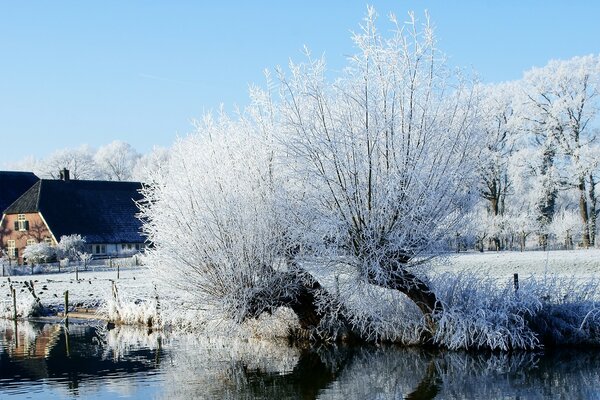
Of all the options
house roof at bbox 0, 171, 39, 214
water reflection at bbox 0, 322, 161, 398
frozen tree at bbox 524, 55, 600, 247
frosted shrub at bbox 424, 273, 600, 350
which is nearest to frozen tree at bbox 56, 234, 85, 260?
house roof at bbox 0, 171, 39, 214

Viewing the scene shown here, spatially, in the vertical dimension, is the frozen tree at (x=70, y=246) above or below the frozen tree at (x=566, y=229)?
above

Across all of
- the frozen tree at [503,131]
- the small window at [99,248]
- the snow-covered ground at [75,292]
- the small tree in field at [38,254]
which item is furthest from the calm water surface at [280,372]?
the small window at [99,248]

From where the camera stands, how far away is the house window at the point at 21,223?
188 ft

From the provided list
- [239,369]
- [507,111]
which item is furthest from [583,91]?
[239,369]

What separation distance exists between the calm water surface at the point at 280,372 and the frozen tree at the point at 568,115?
2401cm

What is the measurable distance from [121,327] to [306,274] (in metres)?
8.53

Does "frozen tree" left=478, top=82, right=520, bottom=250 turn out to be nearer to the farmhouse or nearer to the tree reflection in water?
the tree reflection in water

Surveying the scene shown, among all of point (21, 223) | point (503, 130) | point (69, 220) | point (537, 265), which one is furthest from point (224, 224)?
point (21, 223)

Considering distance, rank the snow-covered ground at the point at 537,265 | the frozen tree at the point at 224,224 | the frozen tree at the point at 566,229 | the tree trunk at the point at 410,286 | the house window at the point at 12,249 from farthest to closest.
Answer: the house window at the point at 12,249 → the frozen tree at the point at 566,229 → the snow-covered ground at the point at 537,265 → the frozen tree at the point at 224,224 → the tree trunk at the point at 410,286

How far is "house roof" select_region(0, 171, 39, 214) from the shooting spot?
66.6 metres

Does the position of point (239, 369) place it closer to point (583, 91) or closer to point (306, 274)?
point (306, 274)

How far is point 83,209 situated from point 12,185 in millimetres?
13629

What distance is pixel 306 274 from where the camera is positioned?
63.8ft

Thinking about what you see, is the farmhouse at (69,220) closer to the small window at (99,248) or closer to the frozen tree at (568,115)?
the small window at (99,248)
